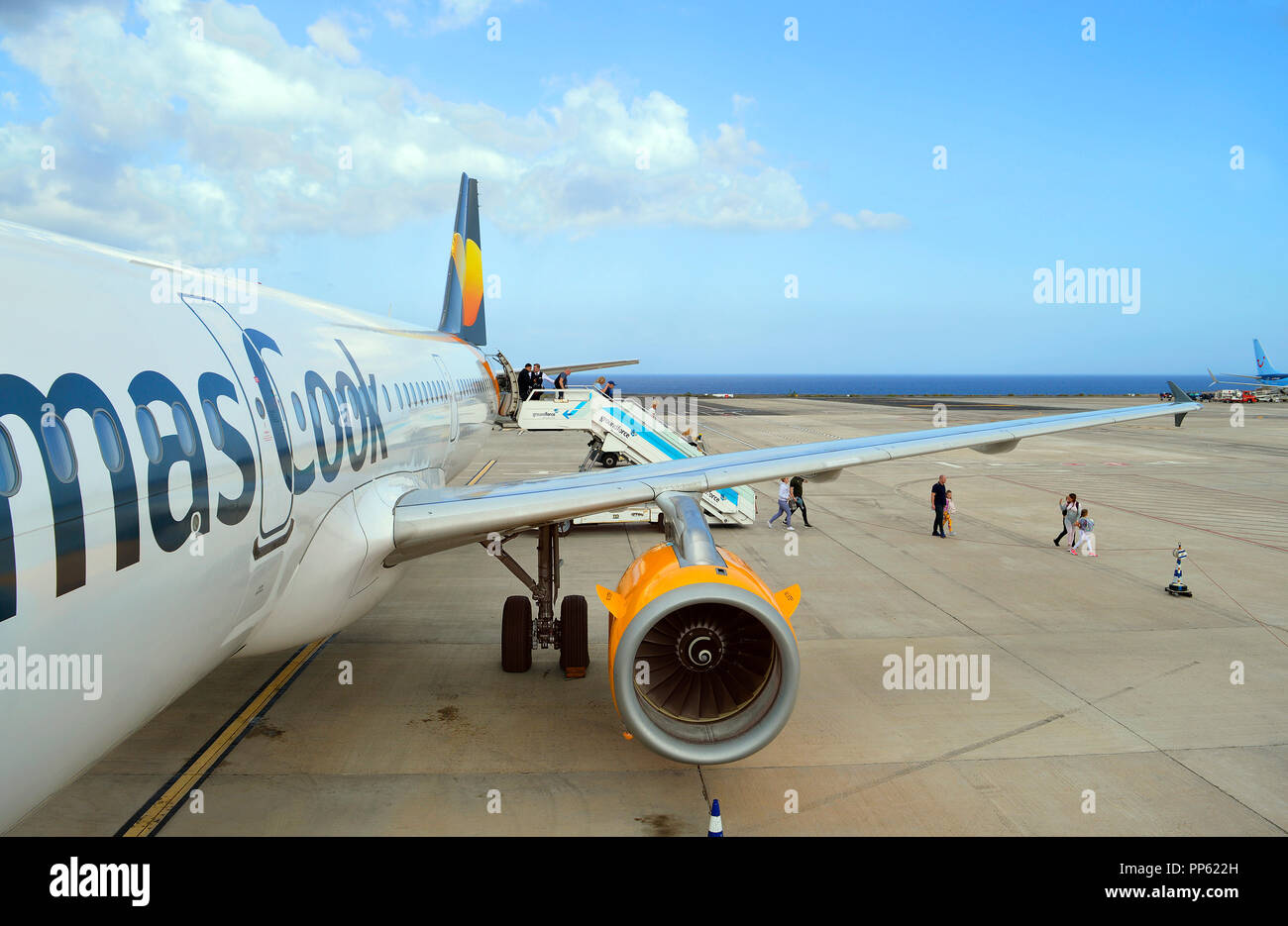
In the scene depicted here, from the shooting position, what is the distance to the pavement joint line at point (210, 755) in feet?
22.2

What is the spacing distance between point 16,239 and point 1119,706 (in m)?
10.5

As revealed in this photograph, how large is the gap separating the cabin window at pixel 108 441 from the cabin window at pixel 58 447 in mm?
228

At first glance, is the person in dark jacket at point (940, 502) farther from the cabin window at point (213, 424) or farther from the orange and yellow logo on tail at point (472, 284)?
the cabin window at point (213, 424)

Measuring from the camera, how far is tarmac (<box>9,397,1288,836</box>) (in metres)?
7.04

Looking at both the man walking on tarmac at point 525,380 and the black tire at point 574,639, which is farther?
the man walking on tarmac at point 525,380

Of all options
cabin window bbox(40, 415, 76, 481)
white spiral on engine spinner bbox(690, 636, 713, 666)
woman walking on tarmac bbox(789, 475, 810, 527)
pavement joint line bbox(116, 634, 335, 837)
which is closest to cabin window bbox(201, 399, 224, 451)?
cabin window bbox(40, 415, 76, 481)

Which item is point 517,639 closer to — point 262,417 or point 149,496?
point 262,417

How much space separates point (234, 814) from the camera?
691 centimetres

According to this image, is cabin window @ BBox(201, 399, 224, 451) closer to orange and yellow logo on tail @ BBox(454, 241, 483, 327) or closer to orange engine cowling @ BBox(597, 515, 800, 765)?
orange engine cowling @ BBox(597, 515, 800, 765)

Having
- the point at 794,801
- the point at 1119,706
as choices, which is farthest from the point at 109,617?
the point at 1119,706

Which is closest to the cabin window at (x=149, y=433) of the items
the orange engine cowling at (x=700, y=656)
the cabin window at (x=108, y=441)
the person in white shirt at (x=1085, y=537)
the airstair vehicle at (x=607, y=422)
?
the cabin window at (x=108, y=441)

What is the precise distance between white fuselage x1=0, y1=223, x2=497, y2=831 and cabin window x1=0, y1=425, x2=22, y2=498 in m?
0.01

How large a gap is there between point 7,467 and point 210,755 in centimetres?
540
